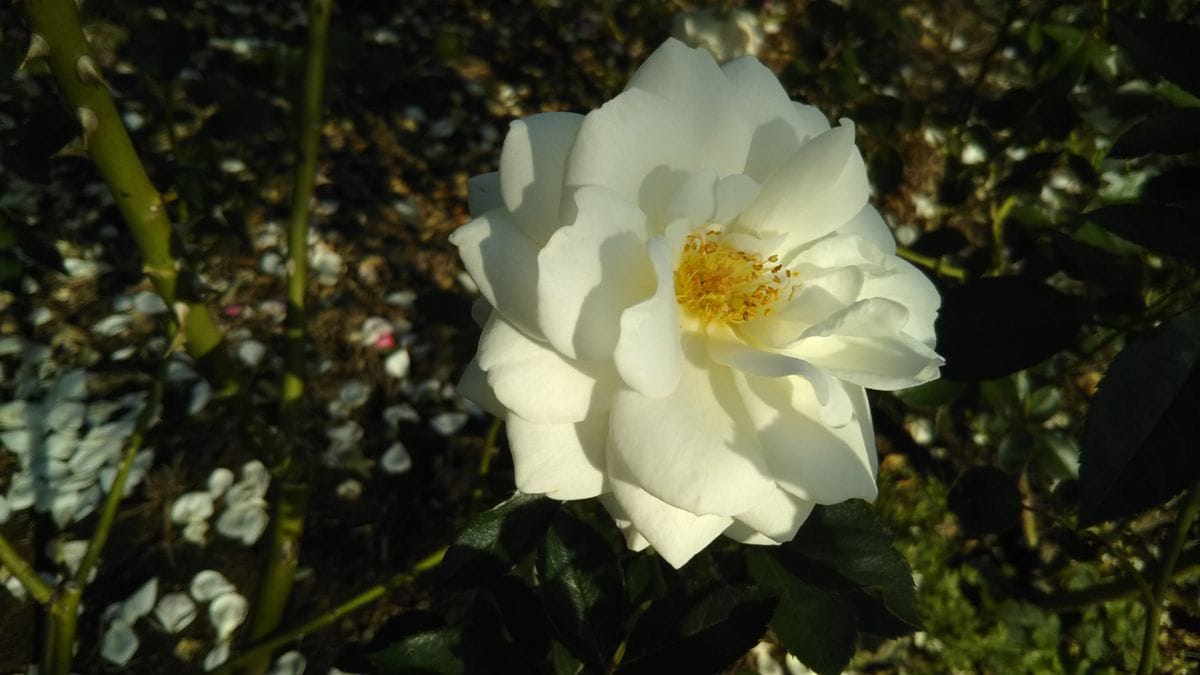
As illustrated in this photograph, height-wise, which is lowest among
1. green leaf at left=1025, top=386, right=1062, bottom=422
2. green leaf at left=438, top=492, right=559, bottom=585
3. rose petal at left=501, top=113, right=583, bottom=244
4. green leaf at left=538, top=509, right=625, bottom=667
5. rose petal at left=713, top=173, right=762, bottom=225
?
green leaf at left=1025, top=386, right=1062, bottom=422

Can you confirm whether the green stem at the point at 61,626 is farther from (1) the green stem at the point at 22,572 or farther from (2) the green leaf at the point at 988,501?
(2) the green leaf at the point at 988,501

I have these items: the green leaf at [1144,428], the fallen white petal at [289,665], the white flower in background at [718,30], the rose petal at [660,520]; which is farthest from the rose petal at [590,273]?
the fallen white petal at [289,665]

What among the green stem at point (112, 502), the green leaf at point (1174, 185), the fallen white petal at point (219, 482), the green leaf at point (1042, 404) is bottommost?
the fallen white petal at point (219, 482)

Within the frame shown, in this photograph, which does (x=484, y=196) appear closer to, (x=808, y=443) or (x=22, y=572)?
(x=808, y=443)

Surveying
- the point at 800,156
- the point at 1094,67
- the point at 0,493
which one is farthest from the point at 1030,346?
the point at 0,493

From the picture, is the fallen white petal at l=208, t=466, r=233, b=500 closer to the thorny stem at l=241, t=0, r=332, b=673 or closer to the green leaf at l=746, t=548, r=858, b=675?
the thorny stem at l=241, t=0, r=332, b=673

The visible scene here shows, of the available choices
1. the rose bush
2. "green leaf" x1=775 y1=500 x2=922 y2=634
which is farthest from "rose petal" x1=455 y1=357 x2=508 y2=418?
"green leaf" x1=775 y1=500 x2=922 y2=634

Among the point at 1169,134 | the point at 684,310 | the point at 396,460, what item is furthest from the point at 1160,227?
the point at 396,460
